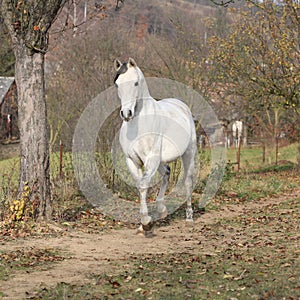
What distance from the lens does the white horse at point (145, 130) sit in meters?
8.66

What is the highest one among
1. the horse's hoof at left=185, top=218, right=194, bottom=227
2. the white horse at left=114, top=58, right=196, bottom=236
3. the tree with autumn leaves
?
the tree with autumn leaves

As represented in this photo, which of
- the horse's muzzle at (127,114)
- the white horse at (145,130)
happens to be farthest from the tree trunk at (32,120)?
the horse's muzzle at (127,114)

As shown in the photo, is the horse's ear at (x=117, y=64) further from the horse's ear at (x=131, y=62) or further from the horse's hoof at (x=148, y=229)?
the horse's hoof at (x=148, y=229)

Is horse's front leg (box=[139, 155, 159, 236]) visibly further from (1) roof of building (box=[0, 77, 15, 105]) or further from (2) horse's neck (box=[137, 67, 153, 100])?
(1) roof of building (box=[0, 77, 15, 105])

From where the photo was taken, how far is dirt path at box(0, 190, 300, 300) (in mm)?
6129

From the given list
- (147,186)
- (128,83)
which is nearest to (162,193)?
(147,186)

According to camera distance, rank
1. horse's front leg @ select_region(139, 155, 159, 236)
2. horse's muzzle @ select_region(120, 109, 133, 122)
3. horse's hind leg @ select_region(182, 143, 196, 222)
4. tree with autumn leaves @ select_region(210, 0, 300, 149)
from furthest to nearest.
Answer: tree with autumn leaves @ select_region(210, 0, 300, 149), horse's hind leg @ select_region(182, 143, 196, 222), horse's front leg @ select_region(139, 155, 159, 236), horse's muzzle @ select_region(120, 109, 133, 122)

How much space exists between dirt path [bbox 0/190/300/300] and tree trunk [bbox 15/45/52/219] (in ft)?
3.47

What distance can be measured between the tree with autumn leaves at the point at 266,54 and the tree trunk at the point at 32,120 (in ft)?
34.3

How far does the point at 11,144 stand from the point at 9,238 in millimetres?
29556

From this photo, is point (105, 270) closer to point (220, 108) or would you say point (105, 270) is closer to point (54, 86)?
point (54, 86)

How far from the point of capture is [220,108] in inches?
1364

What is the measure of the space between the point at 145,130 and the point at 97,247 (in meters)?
1.98

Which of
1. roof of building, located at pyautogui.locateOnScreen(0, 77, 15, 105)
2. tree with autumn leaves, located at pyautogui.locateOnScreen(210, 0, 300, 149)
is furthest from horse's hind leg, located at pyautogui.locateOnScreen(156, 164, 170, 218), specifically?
roof of building, located at pyautogui.locateOnScreen(0, 77, 15, 105)
